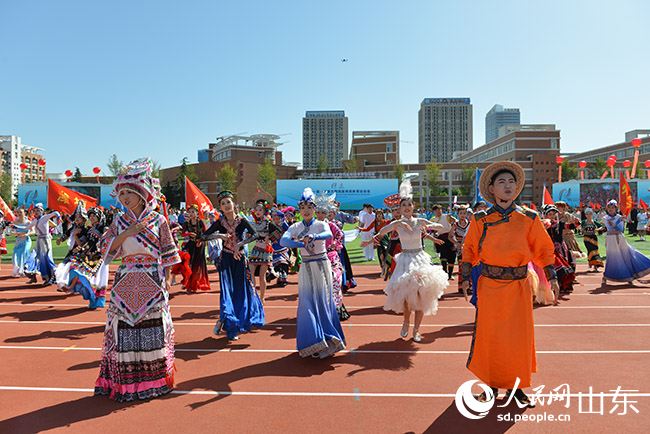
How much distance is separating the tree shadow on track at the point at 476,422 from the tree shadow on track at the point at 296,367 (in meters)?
1.35

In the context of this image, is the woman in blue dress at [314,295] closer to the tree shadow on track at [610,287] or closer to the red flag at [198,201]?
the red flag at [198,201]

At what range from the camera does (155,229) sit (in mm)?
4672

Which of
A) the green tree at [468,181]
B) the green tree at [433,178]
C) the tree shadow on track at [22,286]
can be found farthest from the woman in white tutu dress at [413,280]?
the green tree at [468,181]

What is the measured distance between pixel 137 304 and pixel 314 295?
7.43 ft


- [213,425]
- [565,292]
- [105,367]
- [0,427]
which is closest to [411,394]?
[213,425]

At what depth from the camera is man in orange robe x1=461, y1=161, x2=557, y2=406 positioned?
4.20 m

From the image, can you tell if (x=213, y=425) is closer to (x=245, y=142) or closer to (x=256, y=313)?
(x=256, y=313)

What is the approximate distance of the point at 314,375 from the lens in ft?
17.0

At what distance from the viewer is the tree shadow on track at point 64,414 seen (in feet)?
12.8

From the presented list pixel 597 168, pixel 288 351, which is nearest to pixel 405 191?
pixel 288 351

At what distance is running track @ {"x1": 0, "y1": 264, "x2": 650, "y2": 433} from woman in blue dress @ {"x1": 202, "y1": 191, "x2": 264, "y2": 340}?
266 millimetres

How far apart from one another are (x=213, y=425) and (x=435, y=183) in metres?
78.2

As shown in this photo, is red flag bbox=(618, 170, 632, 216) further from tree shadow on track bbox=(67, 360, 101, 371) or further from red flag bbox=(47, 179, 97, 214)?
red flag bbox=(47, 179, 97, 214)

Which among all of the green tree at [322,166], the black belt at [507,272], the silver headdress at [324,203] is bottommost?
the black belt at [507,272]
